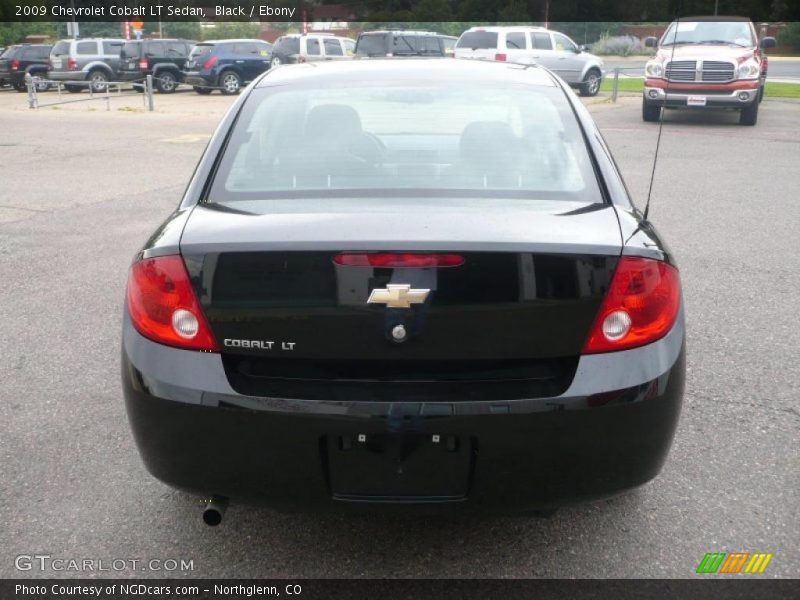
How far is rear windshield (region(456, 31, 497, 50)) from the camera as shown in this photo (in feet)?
81.7

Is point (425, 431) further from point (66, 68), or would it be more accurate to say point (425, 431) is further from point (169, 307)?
point (66, 68)

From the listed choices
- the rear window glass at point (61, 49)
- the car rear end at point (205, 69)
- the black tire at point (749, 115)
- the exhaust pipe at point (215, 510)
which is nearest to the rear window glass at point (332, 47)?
the car rear end at point (205, 69)

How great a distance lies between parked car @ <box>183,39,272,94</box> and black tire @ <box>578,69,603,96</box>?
33.0 feet

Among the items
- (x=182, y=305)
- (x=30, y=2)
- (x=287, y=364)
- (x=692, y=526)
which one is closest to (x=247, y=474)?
(x=287, y=364)

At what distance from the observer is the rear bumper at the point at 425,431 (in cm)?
230

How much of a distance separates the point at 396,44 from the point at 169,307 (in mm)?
24299

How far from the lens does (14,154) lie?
535 inches

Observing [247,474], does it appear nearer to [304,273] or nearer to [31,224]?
[304,273]

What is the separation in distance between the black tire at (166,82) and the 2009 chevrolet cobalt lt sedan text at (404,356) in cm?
2884

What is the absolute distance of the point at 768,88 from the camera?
26.8m

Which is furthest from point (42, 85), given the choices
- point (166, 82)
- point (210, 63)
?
point (210, 63)

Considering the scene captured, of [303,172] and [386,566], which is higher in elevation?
[303,172]

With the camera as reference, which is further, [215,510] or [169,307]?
[215,510]

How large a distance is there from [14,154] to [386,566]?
42.0 ft
